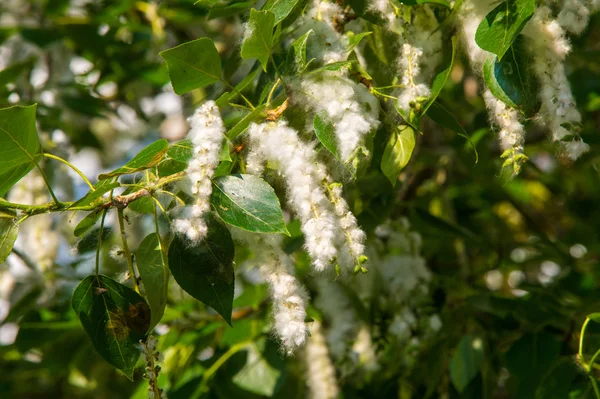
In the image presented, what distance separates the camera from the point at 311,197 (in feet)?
3.06

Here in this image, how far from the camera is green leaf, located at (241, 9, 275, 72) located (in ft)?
3.15

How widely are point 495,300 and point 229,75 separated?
855 millimetres

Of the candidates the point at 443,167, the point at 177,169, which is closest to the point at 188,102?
the point at 443,167

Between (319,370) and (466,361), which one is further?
(319,370)

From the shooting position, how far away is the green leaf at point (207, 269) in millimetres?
983

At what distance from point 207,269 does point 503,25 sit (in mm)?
565

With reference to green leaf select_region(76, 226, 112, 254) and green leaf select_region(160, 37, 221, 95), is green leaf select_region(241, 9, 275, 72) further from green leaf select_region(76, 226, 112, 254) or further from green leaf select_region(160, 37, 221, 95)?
green leaf select_region(76, 226, 112, 254)

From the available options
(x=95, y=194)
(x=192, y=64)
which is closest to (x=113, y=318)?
(x=95, y=194)

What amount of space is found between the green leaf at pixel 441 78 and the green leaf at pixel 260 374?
0.97m

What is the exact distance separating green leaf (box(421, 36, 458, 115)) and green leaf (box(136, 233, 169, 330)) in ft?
1.50

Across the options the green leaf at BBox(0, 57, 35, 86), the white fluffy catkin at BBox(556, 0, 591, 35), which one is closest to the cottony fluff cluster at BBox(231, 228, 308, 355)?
the white fluffy catkin at BBox(556, 0, 591, 35)

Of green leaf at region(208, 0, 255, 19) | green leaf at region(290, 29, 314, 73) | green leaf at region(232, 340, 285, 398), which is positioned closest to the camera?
green leaf at region(290, 29, 314, 73)

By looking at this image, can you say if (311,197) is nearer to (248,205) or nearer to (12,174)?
(248,205)

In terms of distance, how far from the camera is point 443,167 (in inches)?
91.2
